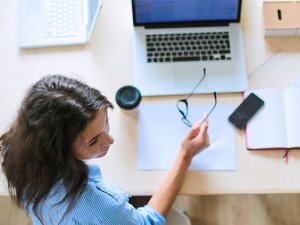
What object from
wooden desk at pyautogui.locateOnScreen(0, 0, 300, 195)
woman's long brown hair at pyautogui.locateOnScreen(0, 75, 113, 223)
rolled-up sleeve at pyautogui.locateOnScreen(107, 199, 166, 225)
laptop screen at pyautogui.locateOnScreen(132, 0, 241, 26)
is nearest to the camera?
woman's long brown hair at pyautogui.locateOnScreen(0, 75, 113, 223)

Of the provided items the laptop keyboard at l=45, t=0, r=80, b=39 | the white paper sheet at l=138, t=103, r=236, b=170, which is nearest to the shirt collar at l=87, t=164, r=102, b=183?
the white paper sheet at l=138, t=103, r=236, b=170

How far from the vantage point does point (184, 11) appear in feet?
3.55

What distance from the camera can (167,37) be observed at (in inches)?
44.0

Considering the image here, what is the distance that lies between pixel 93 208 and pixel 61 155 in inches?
6.3

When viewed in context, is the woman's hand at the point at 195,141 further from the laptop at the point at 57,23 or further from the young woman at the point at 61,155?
the laptop at the point at 57,23

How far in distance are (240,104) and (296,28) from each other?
29cm

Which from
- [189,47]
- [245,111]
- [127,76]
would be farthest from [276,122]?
[127,76]

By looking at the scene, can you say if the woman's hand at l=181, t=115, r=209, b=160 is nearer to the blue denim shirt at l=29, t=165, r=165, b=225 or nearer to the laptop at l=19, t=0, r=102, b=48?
the blue denim shirt at l=29, t=165, r=165, b=225

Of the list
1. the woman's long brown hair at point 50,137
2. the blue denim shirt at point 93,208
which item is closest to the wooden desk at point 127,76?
the blue denim shirt at point 93,208

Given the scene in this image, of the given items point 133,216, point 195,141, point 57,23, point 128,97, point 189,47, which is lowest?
point 133,216

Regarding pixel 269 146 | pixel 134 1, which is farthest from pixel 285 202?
pixel 134 1

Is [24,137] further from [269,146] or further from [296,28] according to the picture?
[296,28]

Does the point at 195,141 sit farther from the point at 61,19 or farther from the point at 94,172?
the point at 61,19

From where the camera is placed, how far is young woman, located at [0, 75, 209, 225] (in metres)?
0.70
